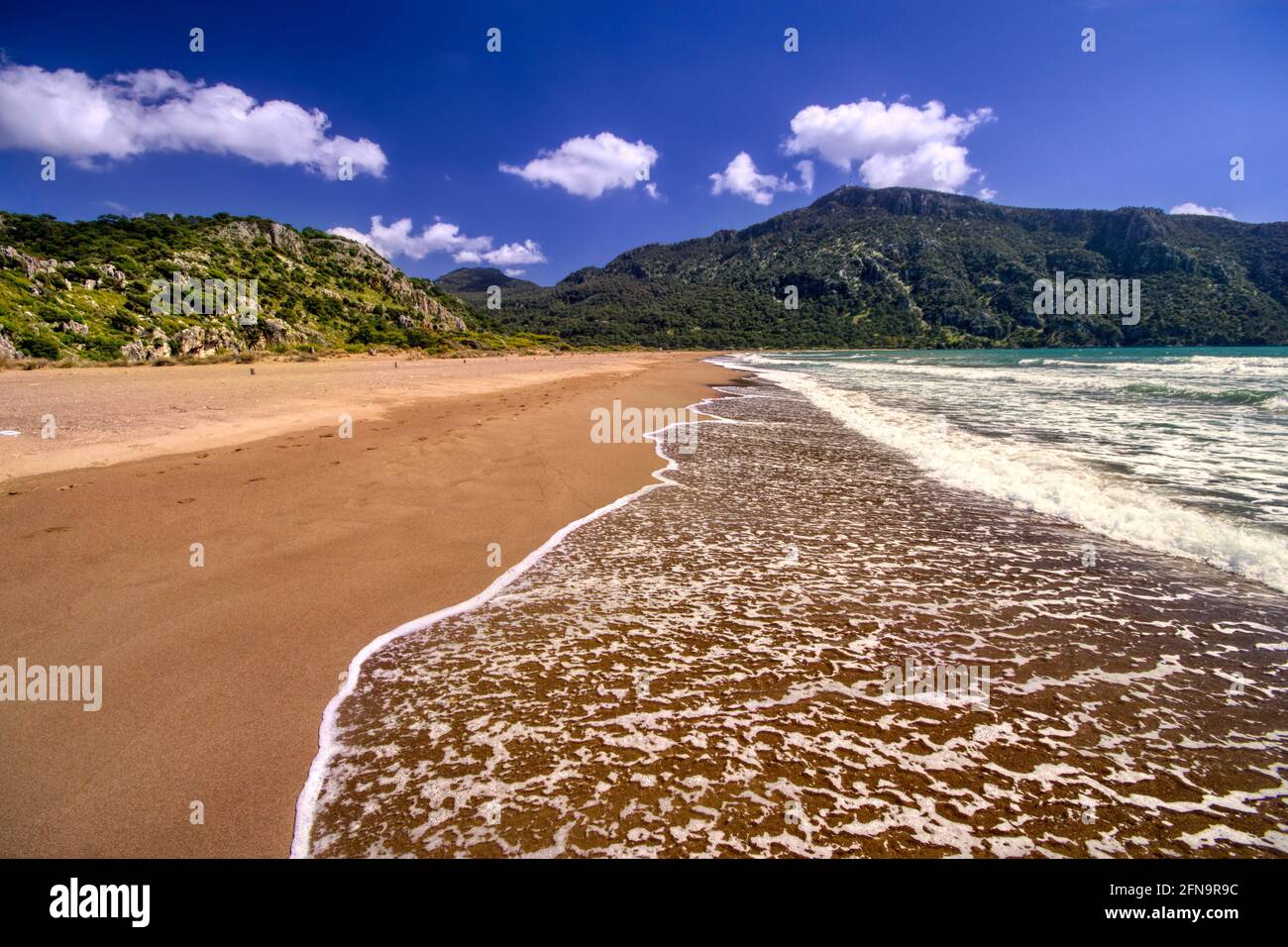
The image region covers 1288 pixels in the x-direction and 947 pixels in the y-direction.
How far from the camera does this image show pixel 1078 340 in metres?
136

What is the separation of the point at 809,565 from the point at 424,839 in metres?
4.26

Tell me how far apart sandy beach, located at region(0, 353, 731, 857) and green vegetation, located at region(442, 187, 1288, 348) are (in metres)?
105

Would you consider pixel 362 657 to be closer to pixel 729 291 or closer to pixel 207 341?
pixel 207 341

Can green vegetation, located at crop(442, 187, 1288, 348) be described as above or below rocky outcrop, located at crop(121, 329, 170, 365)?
above

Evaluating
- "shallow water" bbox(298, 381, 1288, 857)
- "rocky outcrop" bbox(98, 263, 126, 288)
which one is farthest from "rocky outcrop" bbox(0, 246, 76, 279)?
"shallow water" bbox(298, 381, 1288, 857)

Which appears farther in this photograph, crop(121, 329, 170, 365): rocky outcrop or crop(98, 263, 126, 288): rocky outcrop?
crop(98, 263, 126, 288): rocky outcrop

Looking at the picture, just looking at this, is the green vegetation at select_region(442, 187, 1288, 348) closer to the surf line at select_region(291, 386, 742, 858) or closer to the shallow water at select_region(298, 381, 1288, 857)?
the surf line at select_region(291, 386, 742, 858)

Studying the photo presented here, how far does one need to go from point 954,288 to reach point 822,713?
593 ft

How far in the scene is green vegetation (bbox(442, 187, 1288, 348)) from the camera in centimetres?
12300

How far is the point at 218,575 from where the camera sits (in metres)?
5.15

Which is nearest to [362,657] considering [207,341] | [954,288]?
[207,341]

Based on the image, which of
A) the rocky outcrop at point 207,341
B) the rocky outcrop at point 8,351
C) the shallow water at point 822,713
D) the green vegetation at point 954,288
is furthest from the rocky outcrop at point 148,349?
the green vegetation at point 954,288

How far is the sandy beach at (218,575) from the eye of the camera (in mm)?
2748
